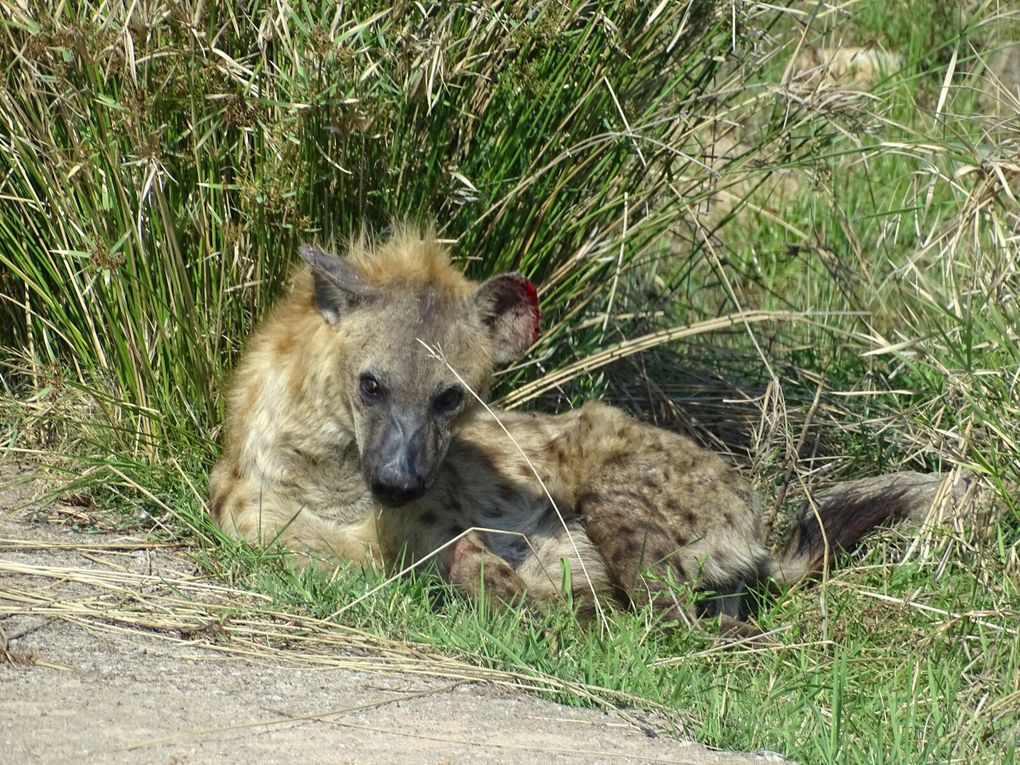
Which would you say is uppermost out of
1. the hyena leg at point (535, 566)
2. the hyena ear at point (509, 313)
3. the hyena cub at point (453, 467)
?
the hyena ear at point (509, 313)

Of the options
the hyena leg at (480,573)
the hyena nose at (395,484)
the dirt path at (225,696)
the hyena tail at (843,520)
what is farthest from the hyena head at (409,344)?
the hyena tail at (843,520)

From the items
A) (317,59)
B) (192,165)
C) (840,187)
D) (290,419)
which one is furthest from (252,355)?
(840,187)

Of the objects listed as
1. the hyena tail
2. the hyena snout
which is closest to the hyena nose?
the hyena snout

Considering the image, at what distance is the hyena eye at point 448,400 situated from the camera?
3.88m

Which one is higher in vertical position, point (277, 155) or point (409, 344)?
point (277, 155)

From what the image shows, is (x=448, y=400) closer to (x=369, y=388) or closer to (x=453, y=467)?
(x=369, y=388)

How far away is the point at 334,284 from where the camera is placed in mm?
3887

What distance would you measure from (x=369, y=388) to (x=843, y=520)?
1.63 metres

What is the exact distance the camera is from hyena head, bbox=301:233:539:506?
3.76m

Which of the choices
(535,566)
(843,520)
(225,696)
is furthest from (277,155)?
(843,520)

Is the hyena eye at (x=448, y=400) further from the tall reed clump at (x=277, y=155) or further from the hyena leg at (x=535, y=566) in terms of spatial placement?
the tall reed clump at (x=277, y=155)

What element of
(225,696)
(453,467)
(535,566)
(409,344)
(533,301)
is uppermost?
(533,301)

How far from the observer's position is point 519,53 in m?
4.41

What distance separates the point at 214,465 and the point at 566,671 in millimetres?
1567
